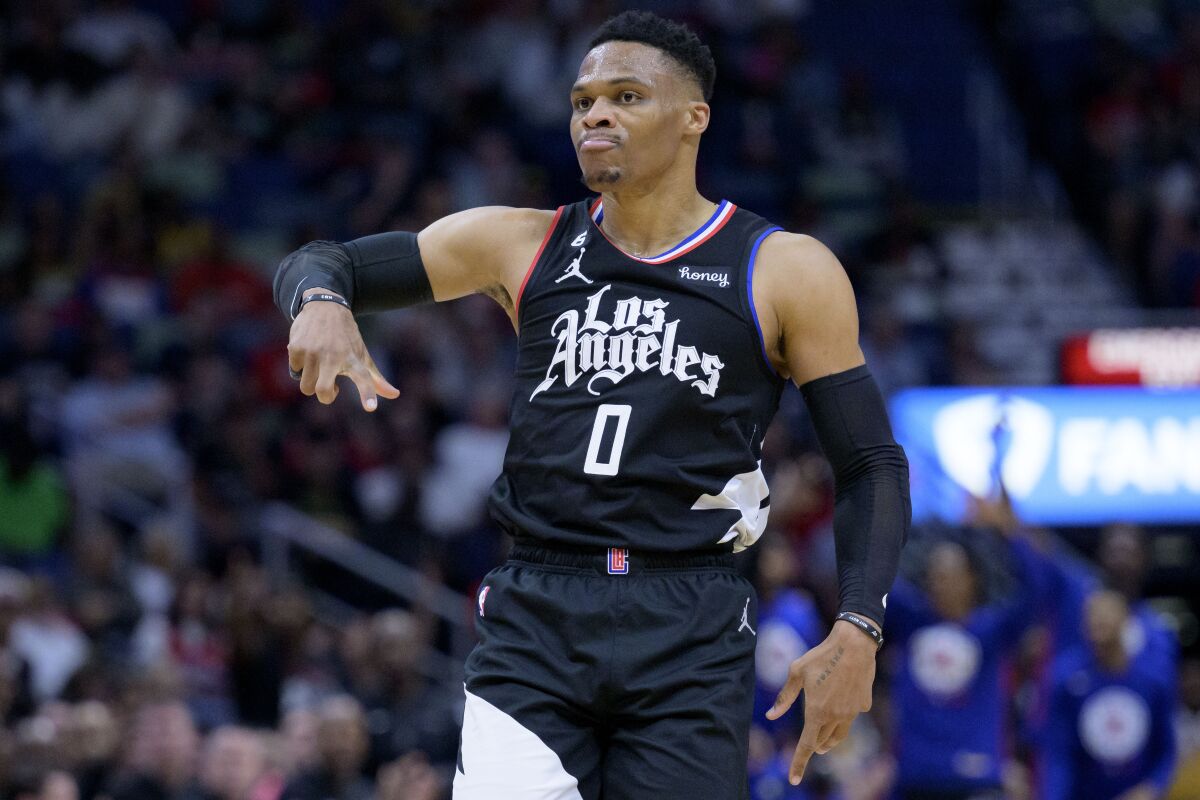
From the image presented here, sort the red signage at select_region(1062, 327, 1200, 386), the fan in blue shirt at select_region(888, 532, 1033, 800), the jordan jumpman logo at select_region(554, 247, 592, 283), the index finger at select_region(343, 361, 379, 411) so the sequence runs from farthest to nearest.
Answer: the red signage at select_region(1062, 327, 1200, 386)
the fan in blue shirt at select_region(888, 532, 1033, 800)
the jordan jumpman logo at select_region(554, 247, 592, 283)
the index finger at select_region(343, 361, 379, 411)

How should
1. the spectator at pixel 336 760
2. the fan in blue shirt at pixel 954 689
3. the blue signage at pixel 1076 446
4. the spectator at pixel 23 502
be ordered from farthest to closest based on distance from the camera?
the blue signage at pixel 1076 446 → the spectator at pixel 23 502 → the fan in blue shirt at pixel 954 689 → the spectator at pixel 336 760

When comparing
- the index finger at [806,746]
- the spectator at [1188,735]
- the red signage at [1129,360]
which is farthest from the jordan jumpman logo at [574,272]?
the red signage at [1129,360]

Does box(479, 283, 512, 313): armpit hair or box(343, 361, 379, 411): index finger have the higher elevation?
box(479, 283, 512, 313): armpit hair

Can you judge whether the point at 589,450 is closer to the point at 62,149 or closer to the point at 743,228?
the point at 743,228

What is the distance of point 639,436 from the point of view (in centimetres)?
405

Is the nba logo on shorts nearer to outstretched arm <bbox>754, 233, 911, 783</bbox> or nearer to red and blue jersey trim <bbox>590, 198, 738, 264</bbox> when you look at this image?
outstretched arm <bbox>754, 233, 911, 783</bbox>

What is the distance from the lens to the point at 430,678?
11.4 metres

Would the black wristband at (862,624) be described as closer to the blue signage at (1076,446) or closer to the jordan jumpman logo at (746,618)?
the jordan jumpman logo at (746,618)

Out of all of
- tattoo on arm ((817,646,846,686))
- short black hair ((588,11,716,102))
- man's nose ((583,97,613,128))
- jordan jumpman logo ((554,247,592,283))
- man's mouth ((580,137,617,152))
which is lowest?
tattoo on arm ((817,646,846,686))

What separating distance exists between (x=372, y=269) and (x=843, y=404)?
1.19m

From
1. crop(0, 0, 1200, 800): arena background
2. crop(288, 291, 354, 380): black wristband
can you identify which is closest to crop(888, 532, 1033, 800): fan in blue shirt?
crop(0, 0, 1200, 800): arena background

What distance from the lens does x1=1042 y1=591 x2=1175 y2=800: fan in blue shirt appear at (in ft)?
31.6

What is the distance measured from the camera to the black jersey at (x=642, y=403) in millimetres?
4051

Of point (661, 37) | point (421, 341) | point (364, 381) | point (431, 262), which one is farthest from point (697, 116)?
point (421, 341)
